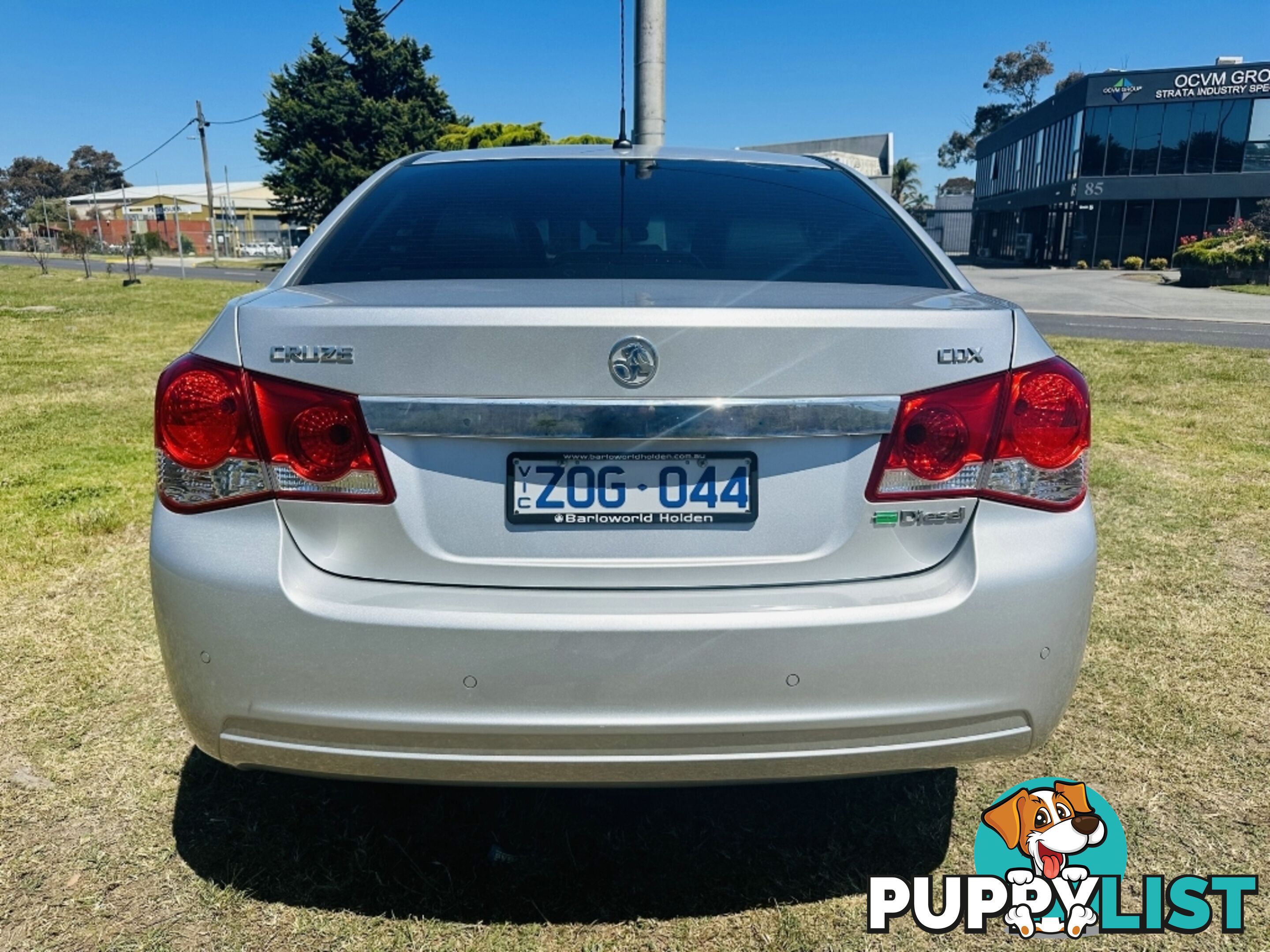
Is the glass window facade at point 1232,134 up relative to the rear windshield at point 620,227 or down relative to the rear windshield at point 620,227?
up

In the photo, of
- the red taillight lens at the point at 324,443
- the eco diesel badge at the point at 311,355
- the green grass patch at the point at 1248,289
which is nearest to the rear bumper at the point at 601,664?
the red taillight lens at the point at 324,443

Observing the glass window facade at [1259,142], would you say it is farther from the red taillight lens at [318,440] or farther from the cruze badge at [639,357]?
the red taillight lens at [318,440]

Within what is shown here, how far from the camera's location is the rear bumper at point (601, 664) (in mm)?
1758

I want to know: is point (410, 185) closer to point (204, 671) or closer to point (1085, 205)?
point (204, 671)

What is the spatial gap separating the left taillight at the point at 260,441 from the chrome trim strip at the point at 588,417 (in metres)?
0.07

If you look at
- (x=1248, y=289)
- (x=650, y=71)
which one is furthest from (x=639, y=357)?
(x=1248, y=289)

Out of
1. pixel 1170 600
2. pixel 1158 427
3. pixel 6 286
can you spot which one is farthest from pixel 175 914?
pixel 6 286

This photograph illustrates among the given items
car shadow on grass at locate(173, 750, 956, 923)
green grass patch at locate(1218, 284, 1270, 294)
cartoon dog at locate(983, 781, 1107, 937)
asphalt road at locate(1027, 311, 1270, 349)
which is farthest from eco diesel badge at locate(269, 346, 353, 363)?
green grass patch at locate(1218, 284, 1270, 294)

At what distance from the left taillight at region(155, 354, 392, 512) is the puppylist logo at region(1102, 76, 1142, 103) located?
1756 inches

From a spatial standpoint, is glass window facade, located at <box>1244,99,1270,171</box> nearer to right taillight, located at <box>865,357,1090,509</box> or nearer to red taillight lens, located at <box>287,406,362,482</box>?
right taillight, located at <box>865,357,1090,509</box>

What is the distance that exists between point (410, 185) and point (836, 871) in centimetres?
211

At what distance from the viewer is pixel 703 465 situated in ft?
5.87

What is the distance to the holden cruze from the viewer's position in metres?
1.74

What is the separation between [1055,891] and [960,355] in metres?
1.29
